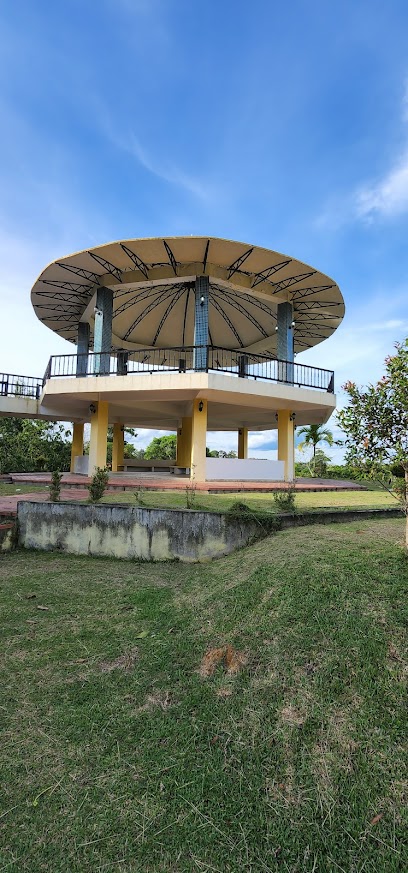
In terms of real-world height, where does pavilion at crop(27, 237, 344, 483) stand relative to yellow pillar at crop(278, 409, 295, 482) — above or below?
above

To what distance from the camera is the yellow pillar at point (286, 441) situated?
51.6 ft

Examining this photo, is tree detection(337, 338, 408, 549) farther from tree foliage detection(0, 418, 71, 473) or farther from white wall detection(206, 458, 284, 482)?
tree foliage detection(0, 418, 71, 473)

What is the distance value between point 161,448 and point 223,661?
34.6 metres

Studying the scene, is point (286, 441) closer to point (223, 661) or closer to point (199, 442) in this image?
point (199, 442)

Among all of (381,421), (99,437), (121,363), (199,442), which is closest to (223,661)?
(381,421)

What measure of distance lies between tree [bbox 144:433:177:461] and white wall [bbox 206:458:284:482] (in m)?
21.6

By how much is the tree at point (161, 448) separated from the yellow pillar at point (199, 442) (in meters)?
22.6

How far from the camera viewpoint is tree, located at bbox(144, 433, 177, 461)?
120ft

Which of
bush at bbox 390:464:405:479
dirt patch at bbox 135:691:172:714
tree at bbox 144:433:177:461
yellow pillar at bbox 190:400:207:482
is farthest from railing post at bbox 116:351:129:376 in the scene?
tree at bbox 144:433:177:461

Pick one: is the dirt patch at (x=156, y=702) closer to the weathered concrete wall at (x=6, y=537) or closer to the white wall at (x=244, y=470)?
the weathered concrete wall at (x=6, y=537)

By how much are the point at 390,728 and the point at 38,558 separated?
17.1 feet

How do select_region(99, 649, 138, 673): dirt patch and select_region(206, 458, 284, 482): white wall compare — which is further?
select_region(206, 458, 284, 482): white wall

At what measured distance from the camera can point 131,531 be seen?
20.8ft

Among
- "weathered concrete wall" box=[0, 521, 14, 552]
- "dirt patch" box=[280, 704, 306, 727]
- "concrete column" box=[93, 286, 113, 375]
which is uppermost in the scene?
"concrete column" box=[93, 286, 113, 375]
